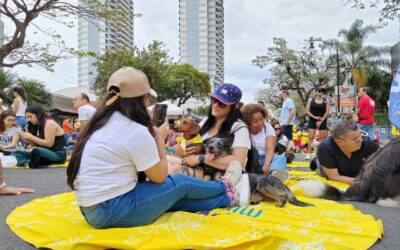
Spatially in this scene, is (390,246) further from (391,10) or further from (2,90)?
(2,90)

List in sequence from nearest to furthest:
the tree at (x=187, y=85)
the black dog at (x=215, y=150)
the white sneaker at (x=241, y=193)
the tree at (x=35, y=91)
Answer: the white sneaker at (x=241, y=193) → the black dog at (x=215, y=150) → the tree at (x=35, y=91) → the tree at (x=187, y=85)

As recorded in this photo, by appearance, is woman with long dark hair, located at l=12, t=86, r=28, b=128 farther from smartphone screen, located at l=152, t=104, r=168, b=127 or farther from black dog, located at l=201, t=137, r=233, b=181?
smartphone screen, located at l=152, t=104, r=168, b=127

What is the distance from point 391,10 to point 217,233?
20.2m

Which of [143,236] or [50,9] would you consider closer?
[143,236]

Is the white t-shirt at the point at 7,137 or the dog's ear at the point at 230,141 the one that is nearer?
the dog's ear at the point at 230,141

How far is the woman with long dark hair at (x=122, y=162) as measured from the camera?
2.71 meters

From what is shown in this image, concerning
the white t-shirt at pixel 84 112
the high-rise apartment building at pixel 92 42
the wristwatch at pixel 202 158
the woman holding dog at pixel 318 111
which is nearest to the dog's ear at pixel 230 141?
the wristwatch at pixel 202 158

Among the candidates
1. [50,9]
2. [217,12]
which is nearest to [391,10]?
[50,9]

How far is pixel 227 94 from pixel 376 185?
A: 1965 millimetres

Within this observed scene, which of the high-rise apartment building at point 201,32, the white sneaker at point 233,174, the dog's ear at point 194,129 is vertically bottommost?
the white sneaker at point 233,174

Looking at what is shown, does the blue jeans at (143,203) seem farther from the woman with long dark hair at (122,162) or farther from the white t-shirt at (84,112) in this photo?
the white t-shirt at (84,112)

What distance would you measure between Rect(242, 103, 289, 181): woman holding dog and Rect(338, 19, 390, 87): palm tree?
37.1 metres

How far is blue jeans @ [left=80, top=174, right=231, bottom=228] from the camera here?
281 centimetres

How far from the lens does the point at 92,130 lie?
9.24ft
